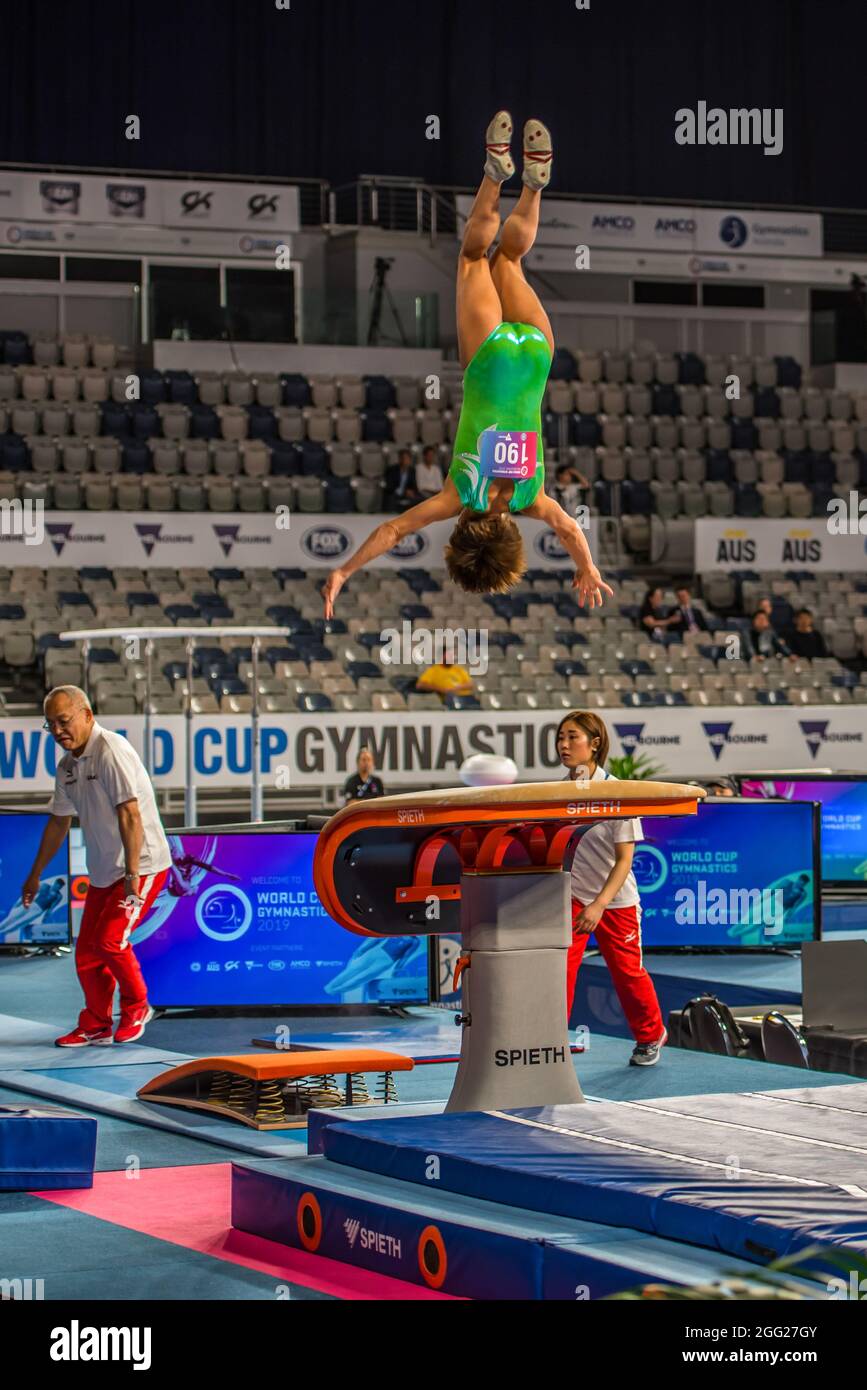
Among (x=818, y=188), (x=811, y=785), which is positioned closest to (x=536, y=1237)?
(x=811, y=785)

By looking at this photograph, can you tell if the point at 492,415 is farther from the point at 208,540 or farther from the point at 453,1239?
the point at 208,540

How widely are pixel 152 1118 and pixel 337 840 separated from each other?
5.94ft

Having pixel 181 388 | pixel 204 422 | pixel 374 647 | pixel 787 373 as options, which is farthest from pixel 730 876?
pixel 787 373

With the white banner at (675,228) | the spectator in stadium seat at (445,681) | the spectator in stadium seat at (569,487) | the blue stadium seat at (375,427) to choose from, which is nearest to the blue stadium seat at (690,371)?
the white banner at (675,228)

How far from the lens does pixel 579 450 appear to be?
23344 millimetres

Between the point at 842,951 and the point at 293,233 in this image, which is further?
the point at 293,233

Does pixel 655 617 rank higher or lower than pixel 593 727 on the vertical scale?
higher

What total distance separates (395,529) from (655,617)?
1313cm

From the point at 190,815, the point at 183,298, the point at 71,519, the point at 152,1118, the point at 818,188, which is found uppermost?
the point at 818,188

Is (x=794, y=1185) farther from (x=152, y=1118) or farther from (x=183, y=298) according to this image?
(x=183, y=298)

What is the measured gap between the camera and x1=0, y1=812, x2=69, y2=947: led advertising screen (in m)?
11.6

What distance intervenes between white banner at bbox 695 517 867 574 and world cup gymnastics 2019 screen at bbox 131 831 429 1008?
1334 cm

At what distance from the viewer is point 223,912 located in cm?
945

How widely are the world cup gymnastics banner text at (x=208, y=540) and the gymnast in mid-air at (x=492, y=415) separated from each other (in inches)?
484
